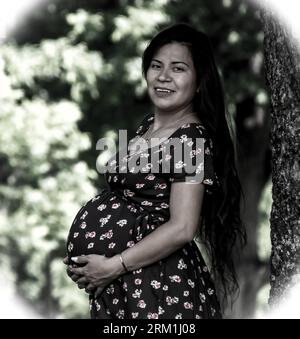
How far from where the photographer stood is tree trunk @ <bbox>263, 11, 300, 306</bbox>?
282cm

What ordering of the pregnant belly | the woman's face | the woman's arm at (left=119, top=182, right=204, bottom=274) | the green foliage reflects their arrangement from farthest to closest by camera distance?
the green foliage, the woman's face, the pregnant belly, the woman's arm at (left=119, top=182, right=204, bottom=274)

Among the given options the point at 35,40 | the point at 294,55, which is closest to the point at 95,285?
the point at 294,55

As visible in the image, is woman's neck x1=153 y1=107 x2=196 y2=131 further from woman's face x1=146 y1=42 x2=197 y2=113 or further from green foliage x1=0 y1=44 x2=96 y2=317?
green foliage x1=0 y1=44 x2=96 y2=317

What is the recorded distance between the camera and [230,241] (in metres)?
3.15

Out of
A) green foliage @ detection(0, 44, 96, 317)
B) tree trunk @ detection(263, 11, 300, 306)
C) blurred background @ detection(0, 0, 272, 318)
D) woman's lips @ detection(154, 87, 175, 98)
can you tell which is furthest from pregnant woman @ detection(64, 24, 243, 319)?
green foliage @ detection(0, 44, 96, 317)

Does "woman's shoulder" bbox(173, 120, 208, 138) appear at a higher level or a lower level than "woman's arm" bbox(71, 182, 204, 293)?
higher

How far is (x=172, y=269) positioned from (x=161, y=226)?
0.19m

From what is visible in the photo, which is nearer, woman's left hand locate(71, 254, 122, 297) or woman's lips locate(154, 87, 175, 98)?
woman's left hand locate(71, 254, 122, 297)

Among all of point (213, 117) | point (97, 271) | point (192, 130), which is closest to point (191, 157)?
point (192, 130)

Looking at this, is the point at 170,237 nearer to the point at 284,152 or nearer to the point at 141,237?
the point at 141,237

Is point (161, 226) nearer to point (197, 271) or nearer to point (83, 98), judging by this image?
point (197, 271)

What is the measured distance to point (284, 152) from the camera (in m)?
2.88

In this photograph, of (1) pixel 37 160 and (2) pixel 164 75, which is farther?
(1) pixel 37 160

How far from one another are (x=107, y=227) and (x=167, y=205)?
0.25 metres
